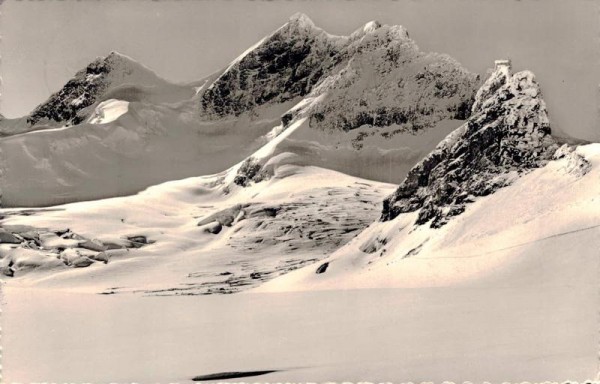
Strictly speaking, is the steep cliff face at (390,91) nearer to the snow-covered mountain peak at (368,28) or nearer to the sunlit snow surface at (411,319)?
the snow-covered mountain peak at (368,28)

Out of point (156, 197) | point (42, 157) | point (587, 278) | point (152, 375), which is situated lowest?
point (152, 375)

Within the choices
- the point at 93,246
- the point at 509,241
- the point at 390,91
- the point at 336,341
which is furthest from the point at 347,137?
the point at 336,341

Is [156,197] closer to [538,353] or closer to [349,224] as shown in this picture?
[349,224]

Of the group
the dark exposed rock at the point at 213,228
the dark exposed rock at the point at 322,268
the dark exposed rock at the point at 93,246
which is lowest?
the dark exposed rock at the point at 322,268

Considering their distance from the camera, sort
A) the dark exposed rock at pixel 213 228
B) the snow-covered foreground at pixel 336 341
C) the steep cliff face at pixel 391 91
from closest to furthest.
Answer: the snow-covered foreground at pixel 336 341 → the dark exposed rock at pixel 213 228 → the steep cliff face at pixel 391 91

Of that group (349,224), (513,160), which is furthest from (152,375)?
(349,224)

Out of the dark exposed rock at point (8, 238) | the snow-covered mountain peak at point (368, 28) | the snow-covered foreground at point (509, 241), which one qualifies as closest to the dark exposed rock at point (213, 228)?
the dark exposed rock at point (8, 238)

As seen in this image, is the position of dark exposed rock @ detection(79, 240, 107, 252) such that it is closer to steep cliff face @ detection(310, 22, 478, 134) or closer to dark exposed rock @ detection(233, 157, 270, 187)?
dark exposed rock @ detection(233, 157, 270, 187)

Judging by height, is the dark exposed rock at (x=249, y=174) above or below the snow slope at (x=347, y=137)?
below
